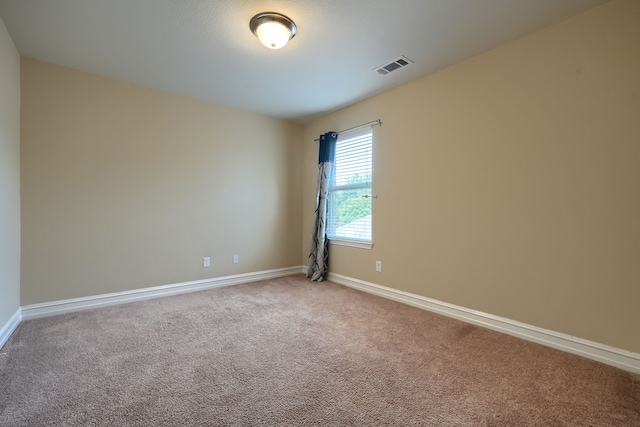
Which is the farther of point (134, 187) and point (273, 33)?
point (134, 187)

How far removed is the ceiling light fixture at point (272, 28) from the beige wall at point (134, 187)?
1.82 m

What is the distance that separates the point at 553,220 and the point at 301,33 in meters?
2.45

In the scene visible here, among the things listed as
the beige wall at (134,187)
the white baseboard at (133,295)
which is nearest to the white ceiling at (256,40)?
the beige wall at (134,187)

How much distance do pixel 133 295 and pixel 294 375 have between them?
2.39 m

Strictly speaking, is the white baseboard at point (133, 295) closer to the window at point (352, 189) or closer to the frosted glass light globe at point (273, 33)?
the window at point (352, 189)

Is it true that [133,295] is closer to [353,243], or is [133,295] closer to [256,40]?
[353,243]

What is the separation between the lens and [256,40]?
232 centimetres

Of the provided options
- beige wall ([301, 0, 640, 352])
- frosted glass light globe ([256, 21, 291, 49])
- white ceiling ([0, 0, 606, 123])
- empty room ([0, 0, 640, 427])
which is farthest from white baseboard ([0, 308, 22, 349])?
beige wall ([301, 0, 640, 352])

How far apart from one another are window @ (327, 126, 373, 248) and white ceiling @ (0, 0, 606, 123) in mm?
774

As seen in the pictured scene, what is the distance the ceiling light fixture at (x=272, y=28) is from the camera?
2023 millimetres

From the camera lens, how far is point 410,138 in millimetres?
3068

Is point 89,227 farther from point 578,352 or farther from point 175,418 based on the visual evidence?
point 578,352

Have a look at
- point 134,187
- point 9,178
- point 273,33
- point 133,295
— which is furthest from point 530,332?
point 9,178

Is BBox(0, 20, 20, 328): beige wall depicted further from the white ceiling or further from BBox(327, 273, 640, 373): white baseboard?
BBox(327, 273, 640, 373): white baseboard
